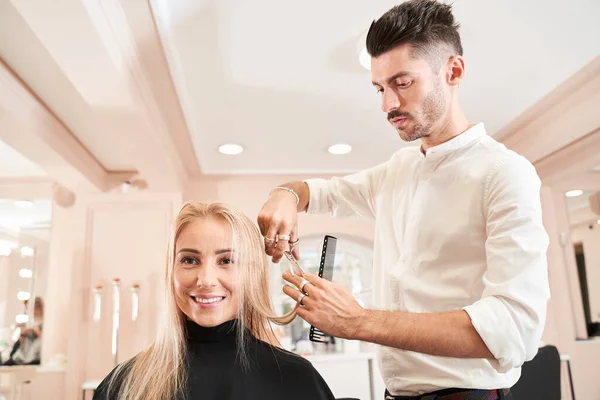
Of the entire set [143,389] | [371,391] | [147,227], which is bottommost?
[371,391]

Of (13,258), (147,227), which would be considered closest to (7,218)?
(13,258)

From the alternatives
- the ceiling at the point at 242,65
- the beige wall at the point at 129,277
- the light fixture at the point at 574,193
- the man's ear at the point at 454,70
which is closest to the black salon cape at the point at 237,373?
the man's ear at the point at 454,70

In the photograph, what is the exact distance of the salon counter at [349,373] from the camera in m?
4.26

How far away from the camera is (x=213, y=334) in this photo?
5.05ft

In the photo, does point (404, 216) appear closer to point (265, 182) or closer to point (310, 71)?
point (310, 71)

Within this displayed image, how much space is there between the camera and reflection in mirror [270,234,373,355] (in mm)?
4824

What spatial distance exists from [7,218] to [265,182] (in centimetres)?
242

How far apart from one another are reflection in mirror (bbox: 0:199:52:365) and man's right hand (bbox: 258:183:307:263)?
4.11 meters

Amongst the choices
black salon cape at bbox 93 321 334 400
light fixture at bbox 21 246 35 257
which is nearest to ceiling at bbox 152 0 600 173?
black salon cape at bbox 93 321 334 400

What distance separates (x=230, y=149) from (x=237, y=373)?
278 cm

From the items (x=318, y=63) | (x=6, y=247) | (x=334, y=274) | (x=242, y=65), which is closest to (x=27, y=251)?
(x=6, y=247)

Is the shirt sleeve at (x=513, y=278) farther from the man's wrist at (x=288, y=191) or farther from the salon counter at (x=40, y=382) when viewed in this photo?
the salon counter at (x=40, y=382)

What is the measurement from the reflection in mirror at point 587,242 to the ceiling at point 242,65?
169cm

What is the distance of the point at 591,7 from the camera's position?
7.82ft
